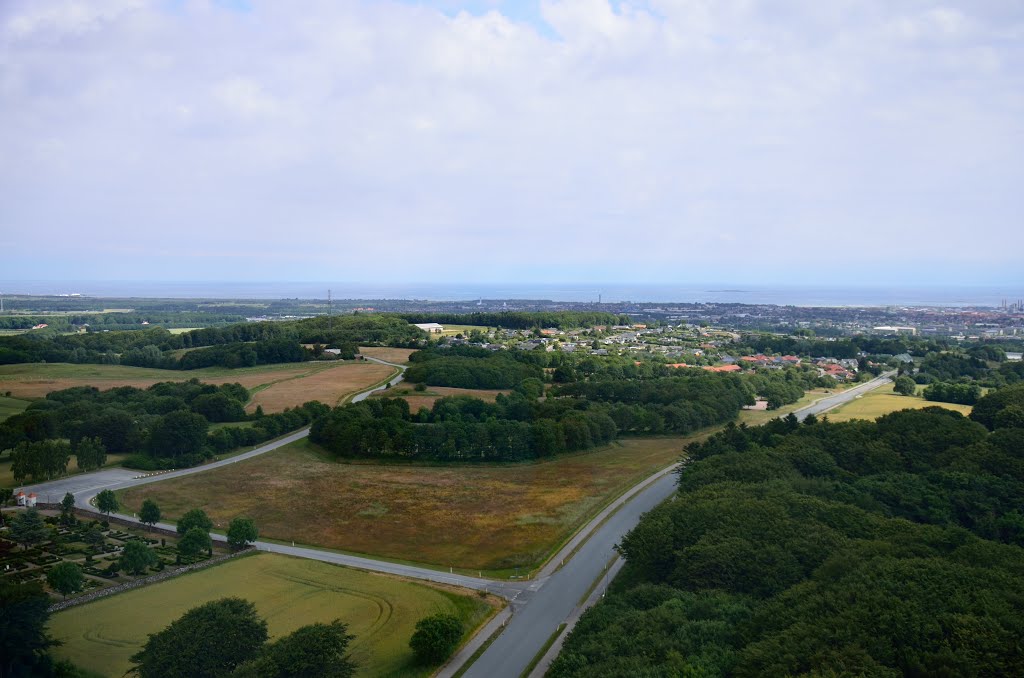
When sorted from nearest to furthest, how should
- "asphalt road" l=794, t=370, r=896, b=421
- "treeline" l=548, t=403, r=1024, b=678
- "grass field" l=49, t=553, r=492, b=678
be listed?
"treeline" l=548, t=403, r=1024, b=678
"grass field" l=49, t=553, r=492, b=678
"asphalt road" l=794, t=370, r=896, b=421

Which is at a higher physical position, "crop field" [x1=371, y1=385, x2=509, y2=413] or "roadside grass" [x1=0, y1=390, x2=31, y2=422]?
"roadside grass" [x1=0, y1=390, x2=31, y2=422]

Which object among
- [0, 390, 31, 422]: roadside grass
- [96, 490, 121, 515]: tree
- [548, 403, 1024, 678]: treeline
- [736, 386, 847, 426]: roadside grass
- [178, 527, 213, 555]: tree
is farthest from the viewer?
[736, 386, 847, 426]: roadside grass

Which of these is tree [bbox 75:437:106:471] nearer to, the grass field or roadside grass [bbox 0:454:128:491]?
roadside grass [bbox 0:454:128:491]

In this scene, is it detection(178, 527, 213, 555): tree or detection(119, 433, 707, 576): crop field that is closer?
detection(178, 527, 213, 555): tree

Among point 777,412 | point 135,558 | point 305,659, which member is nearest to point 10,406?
point 135,558

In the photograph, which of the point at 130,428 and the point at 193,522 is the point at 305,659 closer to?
the point at 193,522

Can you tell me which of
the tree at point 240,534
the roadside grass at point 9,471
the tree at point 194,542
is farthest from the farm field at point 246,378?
the tree at point 194,542

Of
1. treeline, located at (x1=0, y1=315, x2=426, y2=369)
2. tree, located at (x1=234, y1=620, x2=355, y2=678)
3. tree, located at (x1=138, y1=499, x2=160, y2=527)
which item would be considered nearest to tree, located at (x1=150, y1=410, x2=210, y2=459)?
tree, located at (x1=138, y1=499, x2=160, y2=527)

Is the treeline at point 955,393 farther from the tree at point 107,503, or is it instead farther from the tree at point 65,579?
the tree at point 65,579
